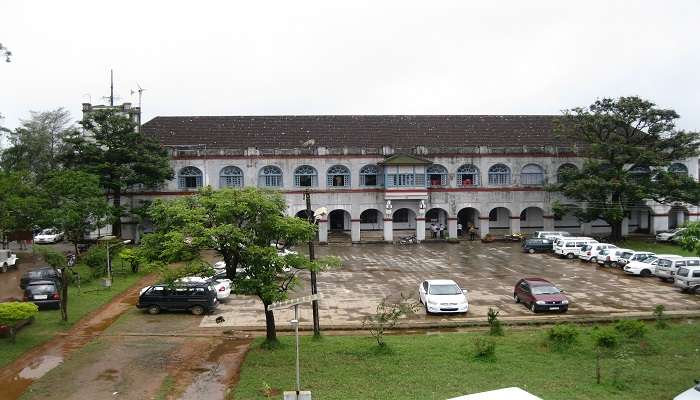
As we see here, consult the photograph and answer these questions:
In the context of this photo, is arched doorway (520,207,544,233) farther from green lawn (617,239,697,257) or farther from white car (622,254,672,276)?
white car (622,254,672,276)

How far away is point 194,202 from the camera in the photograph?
630 inches

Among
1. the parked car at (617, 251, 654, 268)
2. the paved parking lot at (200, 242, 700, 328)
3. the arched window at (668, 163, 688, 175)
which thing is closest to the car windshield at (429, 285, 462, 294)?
the paved parking lot at (200, 242, 700, 328)

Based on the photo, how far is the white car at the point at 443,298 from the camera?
20719 mm

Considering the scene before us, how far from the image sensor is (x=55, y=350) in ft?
55.2

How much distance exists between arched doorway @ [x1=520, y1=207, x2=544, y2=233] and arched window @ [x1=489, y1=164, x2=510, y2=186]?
12.8 ft

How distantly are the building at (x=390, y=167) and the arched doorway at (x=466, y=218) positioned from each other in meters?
0.16

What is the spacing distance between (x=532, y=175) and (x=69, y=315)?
115 ft

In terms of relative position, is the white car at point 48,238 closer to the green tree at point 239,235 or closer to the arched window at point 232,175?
the arched window at point 232,175

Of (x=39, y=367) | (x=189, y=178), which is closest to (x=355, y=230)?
(x=189, y=178)

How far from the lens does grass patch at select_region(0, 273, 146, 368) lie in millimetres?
16703

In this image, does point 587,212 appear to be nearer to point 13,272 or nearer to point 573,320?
point 573,320

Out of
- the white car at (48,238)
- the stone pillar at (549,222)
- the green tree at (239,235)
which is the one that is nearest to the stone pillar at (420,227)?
the stone pillar at (549,222)

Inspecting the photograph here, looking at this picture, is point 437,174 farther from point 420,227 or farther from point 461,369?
point 461,369

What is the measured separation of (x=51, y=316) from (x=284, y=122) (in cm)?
2889
